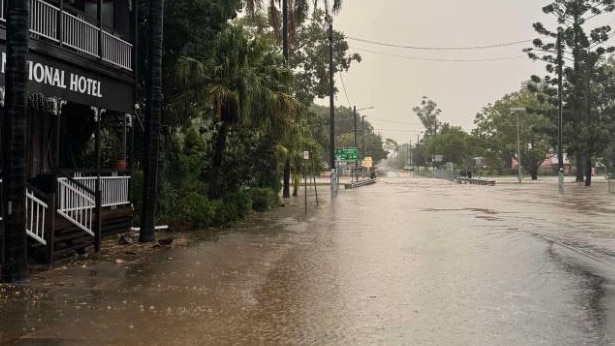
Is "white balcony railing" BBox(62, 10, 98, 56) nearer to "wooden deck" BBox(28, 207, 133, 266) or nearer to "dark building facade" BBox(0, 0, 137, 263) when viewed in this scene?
"dark building facade" BBox(0, 0, 137, 263)

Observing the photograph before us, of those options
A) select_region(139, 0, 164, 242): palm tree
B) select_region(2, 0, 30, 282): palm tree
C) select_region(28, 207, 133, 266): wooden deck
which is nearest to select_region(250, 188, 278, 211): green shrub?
select_region(28, 207, 133, 266): wooden deck

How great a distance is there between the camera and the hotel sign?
10406mm

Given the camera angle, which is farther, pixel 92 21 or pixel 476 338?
pixel 92 21

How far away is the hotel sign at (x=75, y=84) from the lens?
1041cm

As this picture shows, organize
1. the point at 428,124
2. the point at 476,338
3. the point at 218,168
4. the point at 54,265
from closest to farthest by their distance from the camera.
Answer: the point at 476,338, the point at 54,265, the point at 218,168, the point at 428,124

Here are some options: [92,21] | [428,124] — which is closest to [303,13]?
[92,21]

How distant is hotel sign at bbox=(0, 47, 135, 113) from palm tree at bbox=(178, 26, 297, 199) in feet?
9.34

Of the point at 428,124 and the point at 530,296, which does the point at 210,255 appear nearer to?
the point at 530,296

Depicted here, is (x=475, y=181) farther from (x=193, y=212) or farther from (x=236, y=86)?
(x=193, y=212)

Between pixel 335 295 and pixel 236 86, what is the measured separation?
1069 cm

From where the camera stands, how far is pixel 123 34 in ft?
50.6

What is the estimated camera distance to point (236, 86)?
17172 millimetres

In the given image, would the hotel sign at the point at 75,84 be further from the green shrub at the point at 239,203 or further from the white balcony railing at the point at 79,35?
the green shrub at the point at 239,203

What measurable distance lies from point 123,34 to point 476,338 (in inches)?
504
